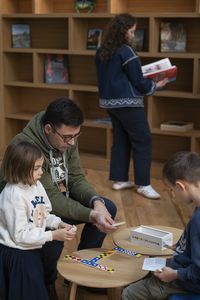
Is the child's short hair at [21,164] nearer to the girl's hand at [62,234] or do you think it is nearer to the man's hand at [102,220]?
the girl's hand at [62,234]

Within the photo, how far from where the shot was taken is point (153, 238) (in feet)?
7.80

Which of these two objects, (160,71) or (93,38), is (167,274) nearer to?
(160,71)

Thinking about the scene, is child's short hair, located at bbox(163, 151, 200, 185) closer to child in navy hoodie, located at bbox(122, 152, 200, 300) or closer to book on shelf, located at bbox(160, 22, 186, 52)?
child in navy hoodie, located at bbox(122, 152, 200, 300)

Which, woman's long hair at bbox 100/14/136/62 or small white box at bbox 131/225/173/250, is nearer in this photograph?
small white box at bbox 131/225/173/250

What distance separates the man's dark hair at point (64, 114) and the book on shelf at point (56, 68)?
2.79 meters

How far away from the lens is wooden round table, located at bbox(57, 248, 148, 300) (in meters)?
2.09

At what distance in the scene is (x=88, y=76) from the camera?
17.0ft

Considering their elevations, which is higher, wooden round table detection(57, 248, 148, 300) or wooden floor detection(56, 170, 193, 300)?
wooden round table detection(57, 248, 148, 300)

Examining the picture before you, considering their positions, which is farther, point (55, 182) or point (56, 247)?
point (55, 182)

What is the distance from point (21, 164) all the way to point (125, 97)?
1.93 m

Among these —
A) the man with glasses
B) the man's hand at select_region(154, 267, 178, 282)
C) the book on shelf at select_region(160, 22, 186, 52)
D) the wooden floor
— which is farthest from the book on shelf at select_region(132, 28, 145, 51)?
the man's hand at select_region(154, 267, 178, 282)

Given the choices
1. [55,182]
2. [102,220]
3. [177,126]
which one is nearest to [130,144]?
[177,126]

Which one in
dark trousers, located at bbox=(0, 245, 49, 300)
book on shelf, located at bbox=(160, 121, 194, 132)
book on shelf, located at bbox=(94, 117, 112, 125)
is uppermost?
book on shelf, located at bbox=(160, 121, 194, 132)

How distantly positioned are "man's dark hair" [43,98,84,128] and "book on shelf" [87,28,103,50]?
2.60 m
